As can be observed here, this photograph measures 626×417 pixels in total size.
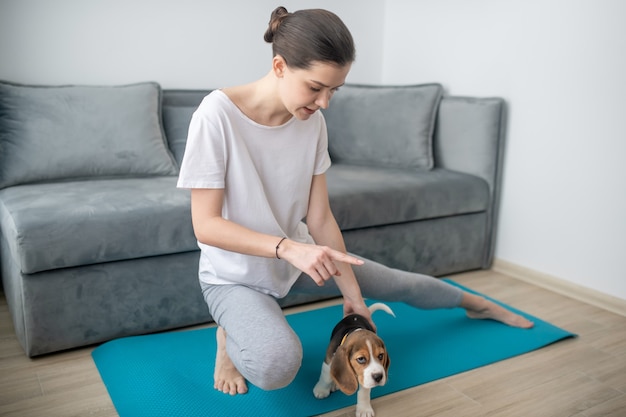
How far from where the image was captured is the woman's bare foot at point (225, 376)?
5.51 feet

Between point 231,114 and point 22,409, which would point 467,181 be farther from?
point 22,409

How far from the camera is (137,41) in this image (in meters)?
2.82

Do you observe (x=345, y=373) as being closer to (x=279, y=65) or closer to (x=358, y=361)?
(x=358, y=361)

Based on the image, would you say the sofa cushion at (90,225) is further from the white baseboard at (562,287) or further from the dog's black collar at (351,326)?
the white baseboard at (562,287)

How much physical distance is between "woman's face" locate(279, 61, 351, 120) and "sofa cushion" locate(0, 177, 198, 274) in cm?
76

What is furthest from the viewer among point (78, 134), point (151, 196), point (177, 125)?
point (177, 125)

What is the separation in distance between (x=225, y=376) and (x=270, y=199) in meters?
0.53

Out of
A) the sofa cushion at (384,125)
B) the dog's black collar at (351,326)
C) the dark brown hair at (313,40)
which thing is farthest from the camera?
the sofa cushion at (384,125)

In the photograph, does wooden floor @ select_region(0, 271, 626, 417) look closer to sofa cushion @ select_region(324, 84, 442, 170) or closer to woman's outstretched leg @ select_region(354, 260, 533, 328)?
woman's outstretched leg @ select_region(354, 260, 533, 328)

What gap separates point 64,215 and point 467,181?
172cm

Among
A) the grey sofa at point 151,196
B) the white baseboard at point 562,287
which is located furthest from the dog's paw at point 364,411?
the white baseboard at point 562,287

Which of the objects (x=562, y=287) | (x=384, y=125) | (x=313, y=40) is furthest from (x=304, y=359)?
(x=384, y=125)

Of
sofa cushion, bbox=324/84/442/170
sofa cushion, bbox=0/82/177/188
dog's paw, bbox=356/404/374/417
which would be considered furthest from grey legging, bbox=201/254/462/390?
sofa cushion, bbox=324/84/442/170

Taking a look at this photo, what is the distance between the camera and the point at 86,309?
6.30 ft
